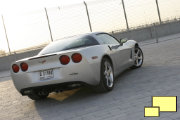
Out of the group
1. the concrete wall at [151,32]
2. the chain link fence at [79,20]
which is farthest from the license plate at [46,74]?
the concrete wall at [151,32]

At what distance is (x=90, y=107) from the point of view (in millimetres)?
5137

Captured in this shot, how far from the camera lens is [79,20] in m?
18.7

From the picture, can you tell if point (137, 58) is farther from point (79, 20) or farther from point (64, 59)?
point (79, 20)

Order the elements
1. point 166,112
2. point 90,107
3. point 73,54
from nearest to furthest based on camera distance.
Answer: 1. point 166,112
2. point 90,107
3. point 73,54

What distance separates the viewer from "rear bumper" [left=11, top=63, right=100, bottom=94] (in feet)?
17.8

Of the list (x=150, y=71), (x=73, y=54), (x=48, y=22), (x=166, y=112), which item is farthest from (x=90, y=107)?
(x=48, y=22)

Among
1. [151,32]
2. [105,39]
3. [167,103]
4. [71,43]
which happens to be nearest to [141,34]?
[151,32]

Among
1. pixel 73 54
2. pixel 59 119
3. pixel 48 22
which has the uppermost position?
pixel 48 22

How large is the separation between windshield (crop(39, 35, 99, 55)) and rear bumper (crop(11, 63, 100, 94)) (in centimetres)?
73

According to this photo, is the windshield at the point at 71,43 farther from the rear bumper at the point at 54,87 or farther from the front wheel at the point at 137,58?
the front wheel at the point at 137,58

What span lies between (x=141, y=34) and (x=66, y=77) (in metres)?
18.1

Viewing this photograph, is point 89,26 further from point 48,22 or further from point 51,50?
point 51,50

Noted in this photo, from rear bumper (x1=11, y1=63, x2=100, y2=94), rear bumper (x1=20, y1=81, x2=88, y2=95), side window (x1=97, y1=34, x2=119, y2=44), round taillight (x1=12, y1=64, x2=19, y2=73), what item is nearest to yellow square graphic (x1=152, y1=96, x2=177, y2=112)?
rear bumper (x1=11, y1=63, x2=100, y2=94)

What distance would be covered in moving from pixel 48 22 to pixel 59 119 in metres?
14.4
